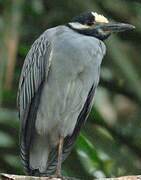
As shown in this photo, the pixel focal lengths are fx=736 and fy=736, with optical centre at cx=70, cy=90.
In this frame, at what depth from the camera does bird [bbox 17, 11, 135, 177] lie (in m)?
4.61

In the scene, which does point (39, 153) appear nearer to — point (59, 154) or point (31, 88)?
point (59, 154)

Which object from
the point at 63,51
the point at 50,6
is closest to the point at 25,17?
the point at 50,6

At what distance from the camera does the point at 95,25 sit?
15.6ft

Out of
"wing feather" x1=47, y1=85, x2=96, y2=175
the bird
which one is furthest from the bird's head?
"wing feather" x1=47, y1=85, x2=96, y2=175

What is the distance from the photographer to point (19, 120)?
472 centimetres

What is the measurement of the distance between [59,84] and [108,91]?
769 millimetres

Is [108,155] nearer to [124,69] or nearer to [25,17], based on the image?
[124,69]

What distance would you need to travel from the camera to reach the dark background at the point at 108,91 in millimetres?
4602

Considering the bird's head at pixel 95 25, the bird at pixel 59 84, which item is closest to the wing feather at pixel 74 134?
the bird at pixel 59 84

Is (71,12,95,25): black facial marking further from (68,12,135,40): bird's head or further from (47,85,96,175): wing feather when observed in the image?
(47,85,96,175): wing feather

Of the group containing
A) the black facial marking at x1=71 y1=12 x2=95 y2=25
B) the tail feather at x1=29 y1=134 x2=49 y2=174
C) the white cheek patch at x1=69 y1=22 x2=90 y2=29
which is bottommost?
the tail feather at x1=29 y1=134 x2=49 y2=174

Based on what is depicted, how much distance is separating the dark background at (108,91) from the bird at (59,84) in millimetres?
87

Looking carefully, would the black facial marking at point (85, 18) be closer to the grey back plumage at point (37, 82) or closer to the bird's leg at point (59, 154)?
the grey back plumage at point (37, 82)

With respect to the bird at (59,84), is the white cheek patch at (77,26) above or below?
above
